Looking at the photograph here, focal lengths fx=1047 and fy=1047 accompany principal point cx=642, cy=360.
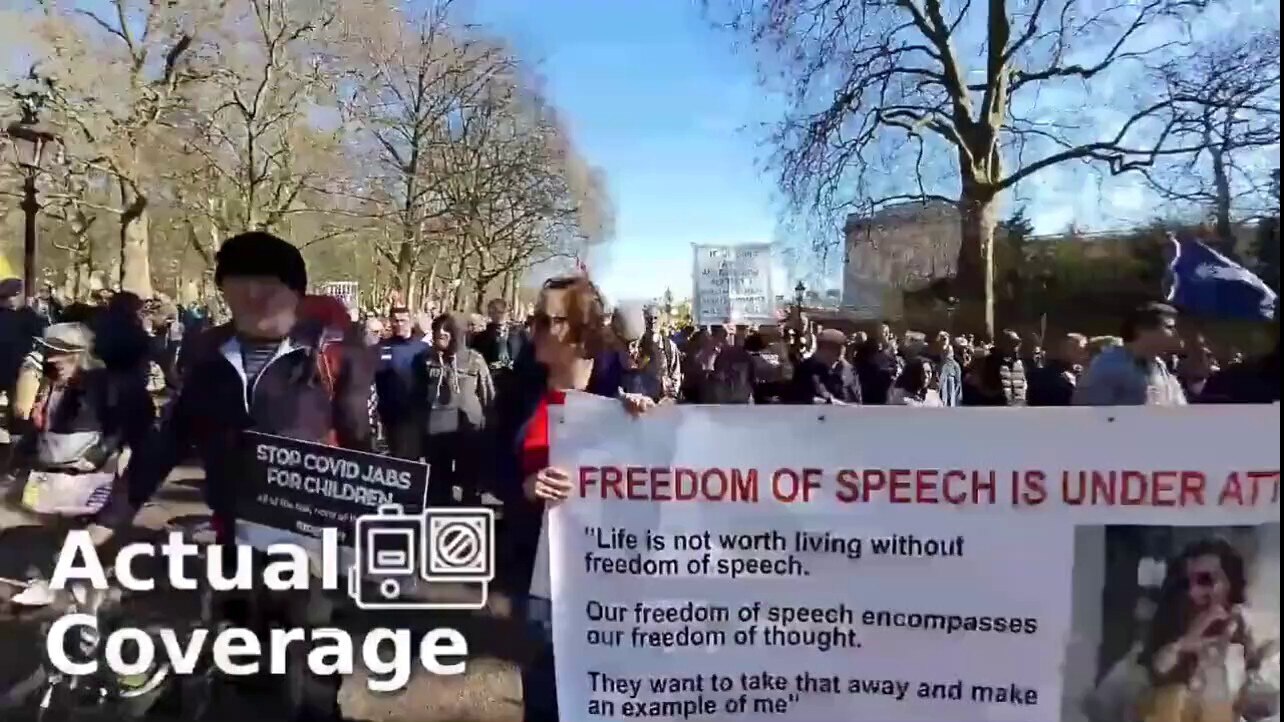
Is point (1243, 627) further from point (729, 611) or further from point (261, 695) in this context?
point (261, 695)

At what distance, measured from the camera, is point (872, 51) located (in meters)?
2.62

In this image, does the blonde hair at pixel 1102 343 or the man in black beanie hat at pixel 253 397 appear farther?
the man in black beanie hat at pixel 253 397

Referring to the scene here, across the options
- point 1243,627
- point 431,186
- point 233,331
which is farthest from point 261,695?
point 1243,627

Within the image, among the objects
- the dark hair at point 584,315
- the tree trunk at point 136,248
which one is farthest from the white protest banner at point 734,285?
the tree trunk at point 136,248

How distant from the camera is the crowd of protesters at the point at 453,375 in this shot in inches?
103

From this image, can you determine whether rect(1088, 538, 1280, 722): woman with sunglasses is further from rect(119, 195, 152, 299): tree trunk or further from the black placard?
rect(119, 195, 152, 299): tree trunk

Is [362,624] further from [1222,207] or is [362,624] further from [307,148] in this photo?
[1222,207]

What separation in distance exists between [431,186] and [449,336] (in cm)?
40

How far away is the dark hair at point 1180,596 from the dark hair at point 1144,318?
560mm

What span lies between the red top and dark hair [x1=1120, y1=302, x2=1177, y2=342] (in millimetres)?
1432

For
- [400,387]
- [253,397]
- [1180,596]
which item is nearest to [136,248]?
[253,397]

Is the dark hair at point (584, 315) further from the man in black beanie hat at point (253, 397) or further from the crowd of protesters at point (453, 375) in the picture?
the man in black beanie hat at point (253, 397)

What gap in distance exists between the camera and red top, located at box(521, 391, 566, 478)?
2.74m

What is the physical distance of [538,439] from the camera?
2.75 meters
